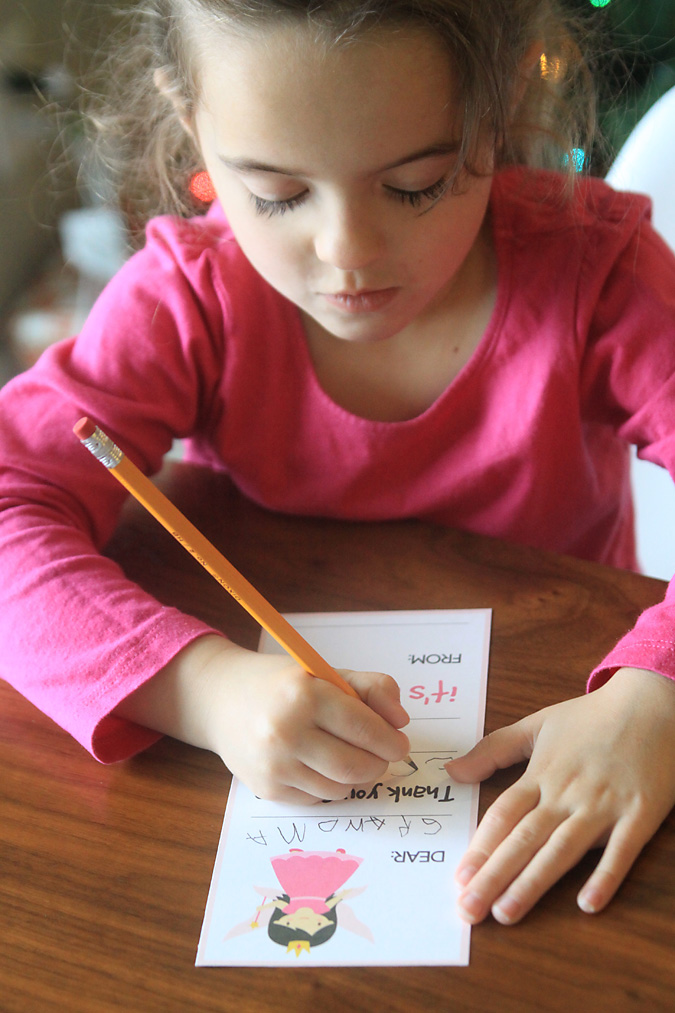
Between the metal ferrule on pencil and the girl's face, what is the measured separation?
0.69 ft

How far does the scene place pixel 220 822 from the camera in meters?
0.56

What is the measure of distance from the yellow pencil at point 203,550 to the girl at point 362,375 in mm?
14

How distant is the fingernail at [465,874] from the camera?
0.50 m

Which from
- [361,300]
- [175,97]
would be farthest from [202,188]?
[361,300]

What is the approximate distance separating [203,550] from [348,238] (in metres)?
0.21

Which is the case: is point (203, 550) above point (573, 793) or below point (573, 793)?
above

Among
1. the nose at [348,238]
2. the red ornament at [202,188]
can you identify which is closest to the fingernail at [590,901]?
the nose at [348,238]

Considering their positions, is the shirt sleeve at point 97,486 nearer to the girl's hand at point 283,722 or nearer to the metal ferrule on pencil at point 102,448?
the girl's hand at point 283,722

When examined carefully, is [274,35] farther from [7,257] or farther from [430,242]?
[7,257]

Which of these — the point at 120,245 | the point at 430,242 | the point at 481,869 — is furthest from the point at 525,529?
the point at 120,245

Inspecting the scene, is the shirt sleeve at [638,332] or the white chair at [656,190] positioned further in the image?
the white chair at [656,190]

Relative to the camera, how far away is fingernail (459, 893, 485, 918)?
1.59 ft

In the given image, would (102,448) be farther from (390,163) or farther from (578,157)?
(578,157)

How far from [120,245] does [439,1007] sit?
67.1 inches
